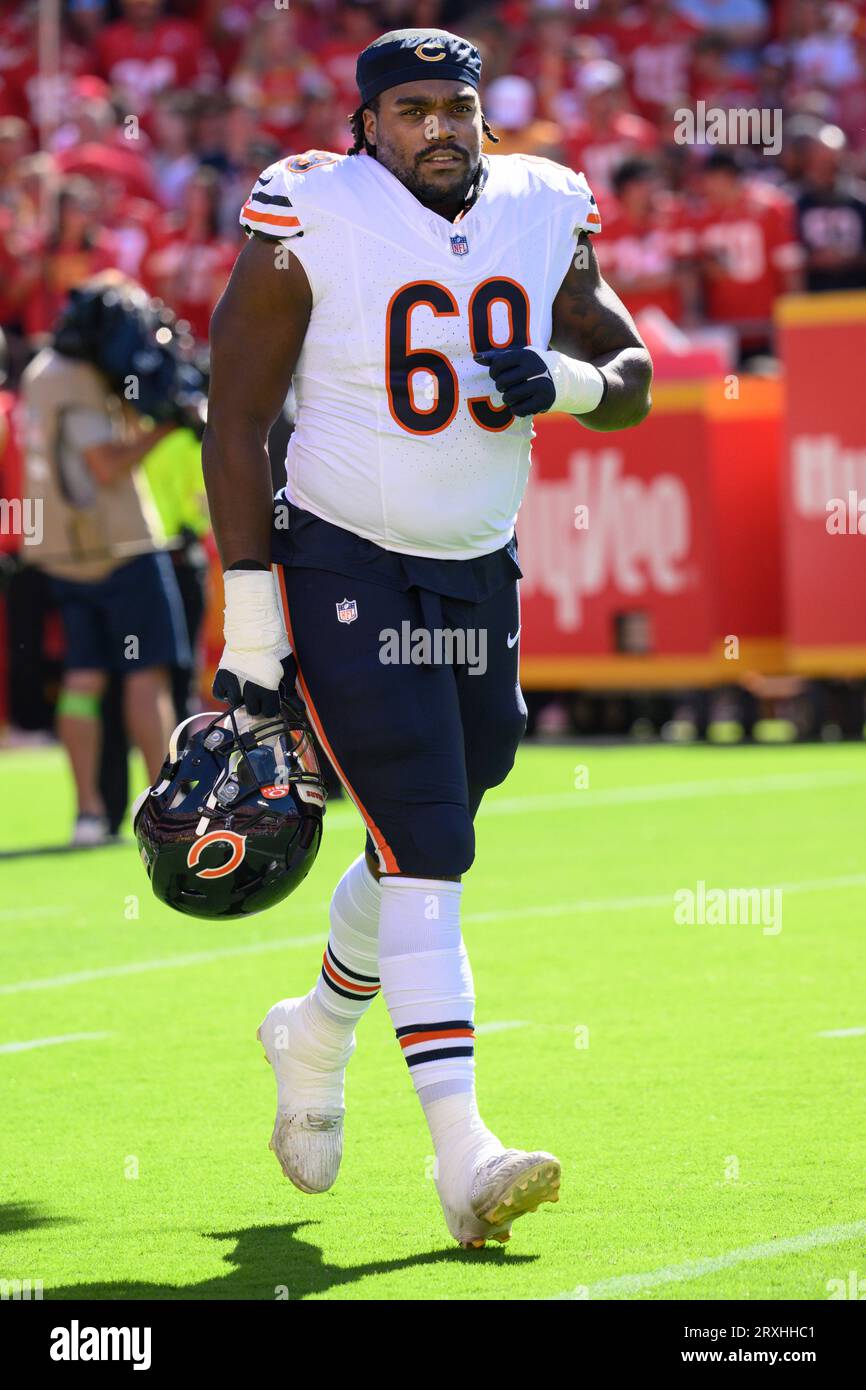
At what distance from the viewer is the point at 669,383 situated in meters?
14.2

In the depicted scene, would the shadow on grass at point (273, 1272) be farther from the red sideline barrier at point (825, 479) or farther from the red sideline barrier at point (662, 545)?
the red sideline barrier at point (662, 545)

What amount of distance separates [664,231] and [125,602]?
710 cm

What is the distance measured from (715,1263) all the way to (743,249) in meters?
12.4

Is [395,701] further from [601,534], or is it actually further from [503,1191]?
[601,534]

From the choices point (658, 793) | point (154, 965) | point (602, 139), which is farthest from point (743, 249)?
point (154, 965)

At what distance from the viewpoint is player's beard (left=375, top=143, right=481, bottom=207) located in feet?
14.4

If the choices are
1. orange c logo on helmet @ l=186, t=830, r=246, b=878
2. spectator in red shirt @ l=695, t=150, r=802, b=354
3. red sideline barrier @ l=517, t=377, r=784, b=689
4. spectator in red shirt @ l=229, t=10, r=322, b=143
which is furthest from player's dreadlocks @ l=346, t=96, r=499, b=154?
spectator in red shirt @ l=229, t=10, r=322, b=143

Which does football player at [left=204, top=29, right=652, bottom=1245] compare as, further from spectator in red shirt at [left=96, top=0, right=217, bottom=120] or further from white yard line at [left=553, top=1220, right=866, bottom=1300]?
spectator in red shirt at [left=96, top=0, right=217, bottom=120]

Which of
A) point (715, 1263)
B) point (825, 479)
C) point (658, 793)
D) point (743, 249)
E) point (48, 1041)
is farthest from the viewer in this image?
point (743, 249)

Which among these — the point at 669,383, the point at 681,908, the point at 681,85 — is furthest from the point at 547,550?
the point at 681,908

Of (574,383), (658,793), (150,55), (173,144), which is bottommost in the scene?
(658,793)

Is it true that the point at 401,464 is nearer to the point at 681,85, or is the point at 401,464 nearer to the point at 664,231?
the point at 664,231

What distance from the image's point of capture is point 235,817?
4.33 meters

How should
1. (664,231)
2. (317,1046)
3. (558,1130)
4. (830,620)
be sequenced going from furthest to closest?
1. (664,231)
2. (830,620)
3. (558,1130)
4. (317,1046)
